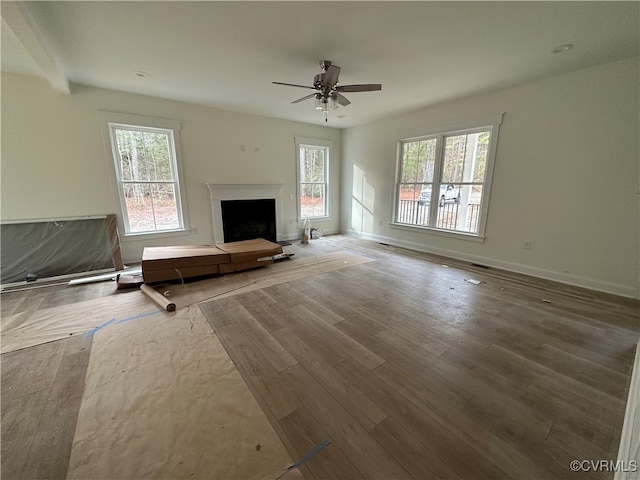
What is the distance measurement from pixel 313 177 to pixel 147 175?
11.7 feet

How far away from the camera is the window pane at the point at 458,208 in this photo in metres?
4.62

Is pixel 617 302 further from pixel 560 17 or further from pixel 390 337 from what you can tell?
pixel 560 17

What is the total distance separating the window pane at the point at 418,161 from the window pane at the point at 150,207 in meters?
4.75

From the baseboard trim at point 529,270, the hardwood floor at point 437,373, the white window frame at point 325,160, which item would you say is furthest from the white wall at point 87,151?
the baseboard trim at point 529,270

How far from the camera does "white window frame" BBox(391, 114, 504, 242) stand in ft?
13.1

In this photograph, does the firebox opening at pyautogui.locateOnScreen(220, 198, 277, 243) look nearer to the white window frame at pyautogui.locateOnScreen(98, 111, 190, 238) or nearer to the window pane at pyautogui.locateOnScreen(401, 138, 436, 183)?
the white window frame at pyautogui.locateOnScreen(98, 111, 190, 238)

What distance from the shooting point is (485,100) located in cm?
398

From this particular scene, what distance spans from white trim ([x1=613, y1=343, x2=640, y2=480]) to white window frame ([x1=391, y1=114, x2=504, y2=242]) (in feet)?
9.73

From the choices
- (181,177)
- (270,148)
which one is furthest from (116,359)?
(270,148)

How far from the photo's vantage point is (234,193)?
5.10 metres

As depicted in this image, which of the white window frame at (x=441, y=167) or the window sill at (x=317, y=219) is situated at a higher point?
the white window frame at (x=441, y=167)

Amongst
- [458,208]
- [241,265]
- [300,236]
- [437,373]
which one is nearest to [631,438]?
[437,373]

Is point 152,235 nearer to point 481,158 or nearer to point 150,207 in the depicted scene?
point 150,207
